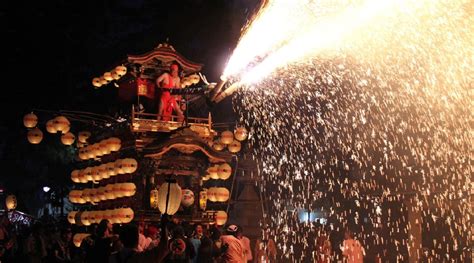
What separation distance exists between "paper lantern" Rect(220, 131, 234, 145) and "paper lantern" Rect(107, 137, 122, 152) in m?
2.93

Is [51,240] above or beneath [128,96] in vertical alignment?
beneath

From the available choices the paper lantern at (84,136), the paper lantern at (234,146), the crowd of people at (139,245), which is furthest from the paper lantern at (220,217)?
the paper lantern at (84,136)

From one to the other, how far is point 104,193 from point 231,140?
3.69m

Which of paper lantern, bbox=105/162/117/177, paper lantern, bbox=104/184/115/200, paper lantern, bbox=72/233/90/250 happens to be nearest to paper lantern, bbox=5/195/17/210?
paper lantern, bbox=72/233/90/250

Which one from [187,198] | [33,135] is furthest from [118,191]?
[33,135]

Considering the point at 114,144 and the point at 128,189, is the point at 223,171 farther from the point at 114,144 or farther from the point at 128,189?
the point at 114,144

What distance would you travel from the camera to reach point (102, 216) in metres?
15.2

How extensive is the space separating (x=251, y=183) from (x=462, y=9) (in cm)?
921

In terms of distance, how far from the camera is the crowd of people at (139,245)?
557cm

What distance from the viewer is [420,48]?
34.6ft

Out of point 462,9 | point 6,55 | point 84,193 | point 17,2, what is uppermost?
point 17,2

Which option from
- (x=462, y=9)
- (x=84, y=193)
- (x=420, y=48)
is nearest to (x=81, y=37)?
(x=84, y=193)

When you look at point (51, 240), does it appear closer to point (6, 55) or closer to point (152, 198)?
point (152, 198)

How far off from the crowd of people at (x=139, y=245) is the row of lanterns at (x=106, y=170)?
134 cm
